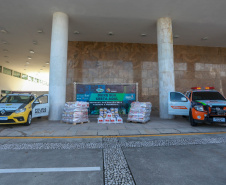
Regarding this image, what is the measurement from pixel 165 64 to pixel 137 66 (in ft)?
14.4

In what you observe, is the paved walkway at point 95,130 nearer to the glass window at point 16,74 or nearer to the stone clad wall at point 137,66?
the stone clad wall at point 137,66

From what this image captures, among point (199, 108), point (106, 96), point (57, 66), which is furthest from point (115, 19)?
point (199, 108)

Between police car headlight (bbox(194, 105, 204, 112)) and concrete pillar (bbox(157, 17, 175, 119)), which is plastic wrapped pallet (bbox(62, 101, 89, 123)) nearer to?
concrete pillar (bbox(157, 17, 175, 119))

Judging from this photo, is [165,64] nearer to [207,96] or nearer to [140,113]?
[207,96]

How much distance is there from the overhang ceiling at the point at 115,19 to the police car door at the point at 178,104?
5.63 m

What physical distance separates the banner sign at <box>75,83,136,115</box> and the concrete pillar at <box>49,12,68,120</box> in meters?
1.19

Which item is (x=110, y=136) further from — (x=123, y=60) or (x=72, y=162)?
(x=123, y=60)

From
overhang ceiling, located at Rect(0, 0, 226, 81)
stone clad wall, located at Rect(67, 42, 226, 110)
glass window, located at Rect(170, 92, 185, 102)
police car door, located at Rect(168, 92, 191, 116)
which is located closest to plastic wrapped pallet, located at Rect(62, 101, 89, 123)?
police car door, located at Rect(168, 92, 191, 116)

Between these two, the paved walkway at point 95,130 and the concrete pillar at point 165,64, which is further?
the concrete pillar at point 165,64

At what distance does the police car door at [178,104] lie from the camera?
798cm

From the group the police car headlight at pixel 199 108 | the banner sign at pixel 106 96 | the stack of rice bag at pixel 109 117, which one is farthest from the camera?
the banner sign at pixel 106 96

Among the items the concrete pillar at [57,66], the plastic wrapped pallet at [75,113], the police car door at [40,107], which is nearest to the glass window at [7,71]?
the concrete pillar at [57,66]

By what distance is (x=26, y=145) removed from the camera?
4.23m

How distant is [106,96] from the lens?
31.7 feet
